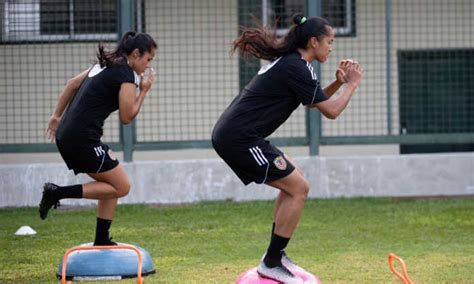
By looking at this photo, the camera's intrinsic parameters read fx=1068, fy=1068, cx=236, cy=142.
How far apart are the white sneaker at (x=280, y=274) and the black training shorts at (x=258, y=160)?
0.60m

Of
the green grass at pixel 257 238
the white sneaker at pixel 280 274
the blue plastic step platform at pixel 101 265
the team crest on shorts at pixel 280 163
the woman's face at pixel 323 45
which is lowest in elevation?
the green grass at pixel 257 238

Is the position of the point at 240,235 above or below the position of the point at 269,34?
below

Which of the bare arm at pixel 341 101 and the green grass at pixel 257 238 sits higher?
the bare arm at pixel 341 101

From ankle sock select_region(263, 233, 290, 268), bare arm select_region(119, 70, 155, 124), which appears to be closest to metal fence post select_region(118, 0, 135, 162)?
bare arm select_region(119, 70, 155, 124)

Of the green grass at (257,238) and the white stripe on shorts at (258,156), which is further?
the green grass at (257,238)

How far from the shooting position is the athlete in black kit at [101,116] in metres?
8.17

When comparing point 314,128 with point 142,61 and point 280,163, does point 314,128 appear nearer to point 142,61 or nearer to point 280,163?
point 142,61

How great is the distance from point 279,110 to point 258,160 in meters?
0.40

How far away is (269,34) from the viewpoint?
24.8ft

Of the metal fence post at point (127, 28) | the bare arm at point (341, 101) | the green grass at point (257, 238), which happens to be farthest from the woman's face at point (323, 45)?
the metal fence post at point (127, 28)

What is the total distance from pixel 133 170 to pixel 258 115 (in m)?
5.49

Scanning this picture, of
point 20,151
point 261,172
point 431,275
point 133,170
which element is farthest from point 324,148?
point 261,172

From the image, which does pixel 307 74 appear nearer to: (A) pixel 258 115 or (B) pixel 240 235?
(A) pixel 258 115

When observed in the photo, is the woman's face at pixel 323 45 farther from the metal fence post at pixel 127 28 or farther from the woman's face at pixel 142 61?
the metal fence post at pixel 127 28
